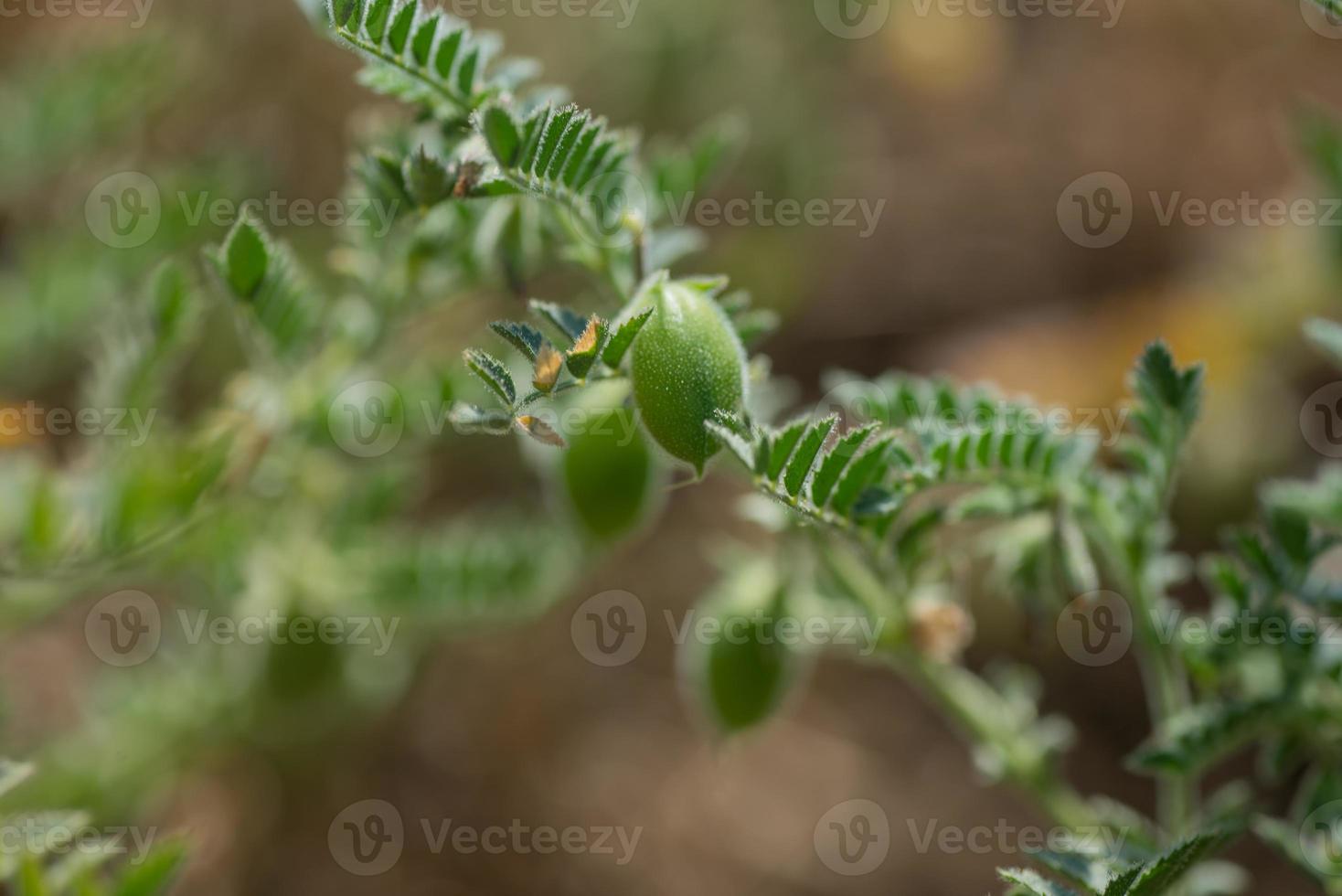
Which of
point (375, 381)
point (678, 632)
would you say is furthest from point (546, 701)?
point (375, 381)

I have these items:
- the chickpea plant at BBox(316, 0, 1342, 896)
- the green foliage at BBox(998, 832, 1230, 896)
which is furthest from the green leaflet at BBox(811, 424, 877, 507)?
the green foliage at BBox(998, 832, 1230, 896)

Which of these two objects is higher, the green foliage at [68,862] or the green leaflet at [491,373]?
the green leaflet at [491,373]

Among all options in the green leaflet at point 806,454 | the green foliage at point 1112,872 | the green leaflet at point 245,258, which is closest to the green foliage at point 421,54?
the green leaflet at point 245,258

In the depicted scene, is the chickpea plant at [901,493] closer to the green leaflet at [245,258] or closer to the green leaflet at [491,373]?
the green leaflet at [491,373]

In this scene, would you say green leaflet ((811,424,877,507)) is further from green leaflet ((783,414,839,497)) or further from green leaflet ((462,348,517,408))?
green leaflet ((462,348,517,408))

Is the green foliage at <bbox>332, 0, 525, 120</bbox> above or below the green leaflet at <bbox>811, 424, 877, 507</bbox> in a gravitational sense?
above

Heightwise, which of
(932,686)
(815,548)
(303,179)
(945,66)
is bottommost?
(932,686)

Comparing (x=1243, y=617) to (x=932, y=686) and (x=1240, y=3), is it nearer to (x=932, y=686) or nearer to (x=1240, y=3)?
(x=932, y=686)

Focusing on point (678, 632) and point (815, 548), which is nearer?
point (815, 548)

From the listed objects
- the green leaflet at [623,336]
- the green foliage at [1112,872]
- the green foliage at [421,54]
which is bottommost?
the green foliage at [1112,872]
